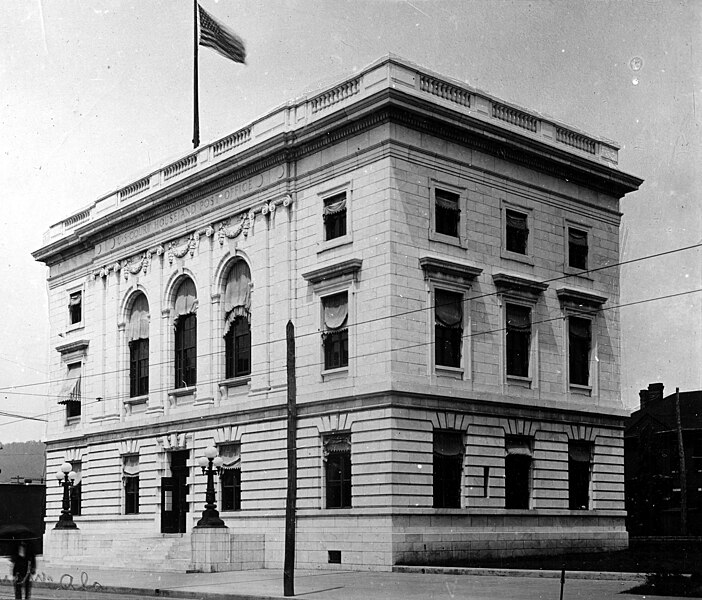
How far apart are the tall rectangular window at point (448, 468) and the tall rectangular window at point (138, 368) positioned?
54.7ft

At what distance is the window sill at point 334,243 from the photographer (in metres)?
36.7

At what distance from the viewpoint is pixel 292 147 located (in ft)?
128

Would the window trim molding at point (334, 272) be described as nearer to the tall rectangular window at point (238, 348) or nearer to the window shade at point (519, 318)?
the tall rectangular window at point (238, 348)

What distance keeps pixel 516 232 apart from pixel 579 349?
212 inches

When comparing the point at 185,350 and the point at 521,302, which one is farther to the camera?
the point at 185,350

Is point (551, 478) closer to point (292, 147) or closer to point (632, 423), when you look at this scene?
point (292, 147)

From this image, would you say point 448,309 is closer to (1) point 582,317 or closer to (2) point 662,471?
(1) point 582,317

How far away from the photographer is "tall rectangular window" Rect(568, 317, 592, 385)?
40750mm

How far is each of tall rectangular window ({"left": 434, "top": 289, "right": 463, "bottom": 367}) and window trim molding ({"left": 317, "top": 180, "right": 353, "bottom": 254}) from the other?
3.60 metres

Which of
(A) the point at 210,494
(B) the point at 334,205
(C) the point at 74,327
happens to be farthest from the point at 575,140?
(C) the point at 74,327

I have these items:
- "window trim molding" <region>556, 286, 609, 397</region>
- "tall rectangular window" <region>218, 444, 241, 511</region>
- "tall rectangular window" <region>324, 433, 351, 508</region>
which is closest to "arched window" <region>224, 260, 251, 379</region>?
"tall rectangular window" <region>218, 444, 241, 511</region>

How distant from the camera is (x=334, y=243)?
3722 centimetres

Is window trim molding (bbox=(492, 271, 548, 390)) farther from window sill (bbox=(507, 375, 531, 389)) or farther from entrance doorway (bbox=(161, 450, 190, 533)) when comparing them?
entrance doorway (bbox=(161, 450, 190, 533))

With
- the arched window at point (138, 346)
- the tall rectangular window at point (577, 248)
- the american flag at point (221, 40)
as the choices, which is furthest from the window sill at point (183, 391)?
the tall rectangular window at point (577, 248)
